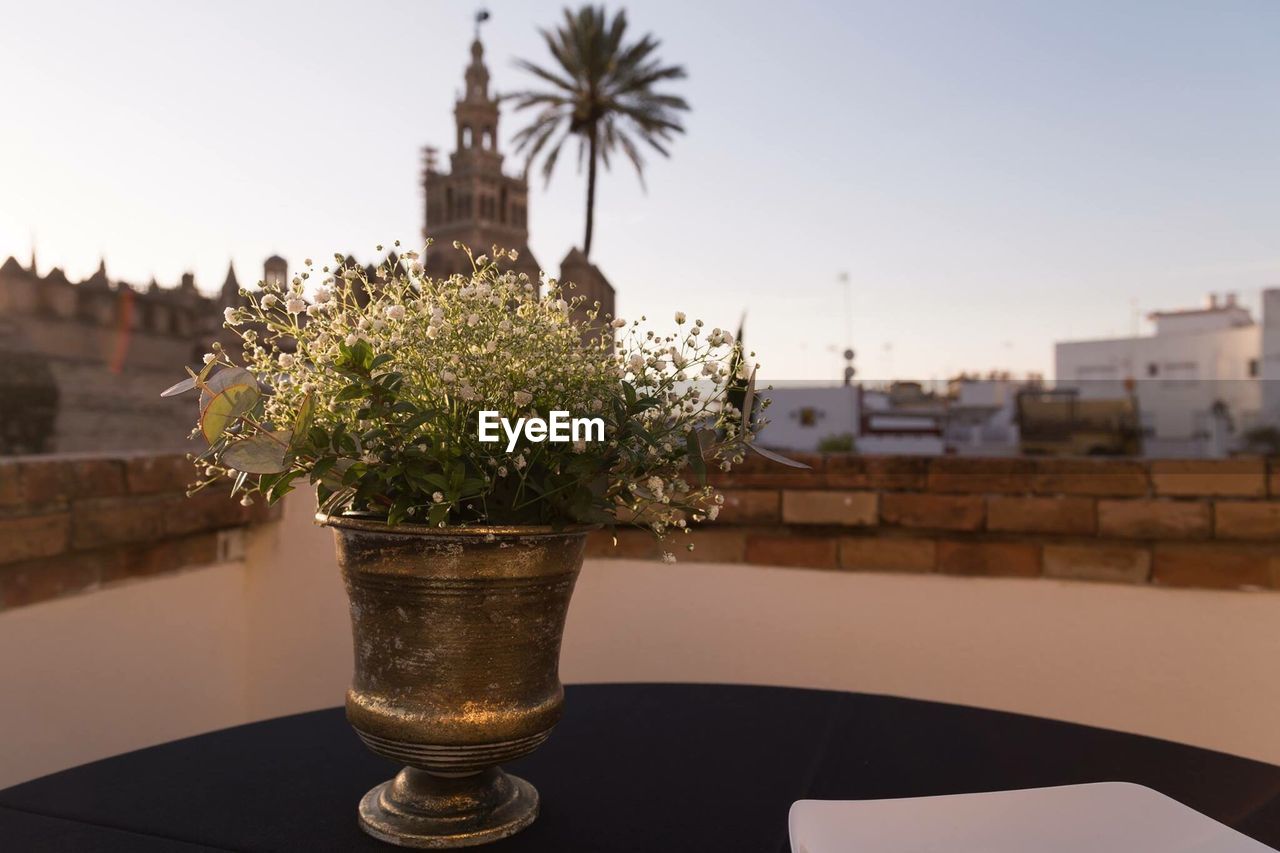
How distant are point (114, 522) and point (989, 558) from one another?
1523 millimetres

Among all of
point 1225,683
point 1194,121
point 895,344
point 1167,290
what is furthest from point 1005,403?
point 1225,683

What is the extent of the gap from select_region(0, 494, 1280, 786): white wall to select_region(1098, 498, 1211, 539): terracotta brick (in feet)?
0.36

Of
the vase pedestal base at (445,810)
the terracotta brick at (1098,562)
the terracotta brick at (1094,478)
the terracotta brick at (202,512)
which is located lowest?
the vase pedestal base at (445,810)

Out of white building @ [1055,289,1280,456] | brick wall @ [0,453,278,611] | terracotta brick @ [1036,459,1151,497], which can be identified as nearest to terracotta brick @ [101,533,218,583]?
brick wall @ [0,453,278,611]

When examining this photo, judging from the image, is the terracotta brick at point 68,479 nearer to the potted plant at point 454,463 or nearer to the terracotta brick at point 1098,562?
the potted plant at point 454,463

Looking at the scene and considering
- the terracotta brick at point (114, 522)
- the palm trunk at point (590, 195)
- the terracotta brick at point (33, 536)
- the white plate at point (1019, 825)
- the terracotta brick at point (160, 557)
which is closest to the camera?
the white plate at point (1019, 825)

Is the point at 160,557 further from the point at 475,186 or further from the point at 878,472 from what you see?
the point at 475,186

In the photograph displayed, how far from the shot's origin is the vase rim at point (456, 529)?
68 centimetres

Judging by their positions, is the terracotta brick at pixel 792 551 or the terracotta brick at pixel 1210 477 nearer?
the terracotta brick at pixel 1210 477

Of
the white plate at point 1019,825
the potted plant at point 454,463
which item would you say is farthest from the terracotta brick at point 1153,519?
the potted plant at point 454,463

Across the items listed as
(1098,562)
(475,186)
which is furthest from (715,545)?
(475,186)

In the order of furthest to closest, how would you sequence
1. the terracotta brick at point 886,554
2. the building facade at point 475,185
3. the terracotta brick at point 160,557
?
the building facade at point 475,185, the terracotta brick at point 886,554, the terracotta brick at point 160,557

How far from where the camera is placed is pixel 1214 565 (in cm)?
152

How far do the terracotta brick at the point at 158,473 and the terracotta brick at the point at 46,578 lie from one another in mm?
145
